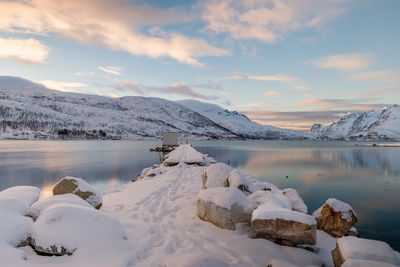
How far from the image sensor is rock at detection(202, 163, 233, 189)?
39.3 ft

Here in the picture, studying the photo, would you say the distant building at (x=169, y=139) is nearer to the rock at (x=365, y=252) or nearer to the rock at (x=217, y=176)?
the rock at (x=217, y=176)

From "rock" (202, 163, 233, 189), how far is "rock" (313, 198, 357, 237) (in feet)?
14.8

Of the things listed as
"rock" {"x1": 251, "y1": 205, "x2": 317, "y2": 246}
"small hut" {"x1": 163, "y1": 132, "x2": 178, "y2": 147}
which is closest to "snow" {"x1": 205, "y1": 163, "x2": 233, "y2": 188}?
"rock" {"x1": 251, "y1": 205, "x2": 317, "y2": 246}

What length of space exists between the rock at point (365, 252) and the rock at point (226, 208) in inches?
133

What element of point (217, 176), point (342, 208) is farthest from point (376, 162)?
point (217, 176)

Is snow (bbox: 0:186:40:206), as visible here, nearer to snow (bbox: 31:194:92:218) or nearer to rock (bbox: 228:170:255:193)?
snow (bbox: 31:194:92:218)

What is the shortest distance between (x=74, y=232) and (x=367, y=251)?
23.8 ft

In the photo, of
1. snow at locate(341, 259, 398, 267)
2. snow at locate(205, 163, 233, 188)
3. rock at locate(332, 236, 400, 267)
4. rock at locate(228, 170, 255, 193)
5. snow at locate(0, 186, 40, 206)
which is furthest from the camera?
snow at locate(205, 163, 233, 188)

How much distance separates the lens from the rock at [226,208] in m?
8.62

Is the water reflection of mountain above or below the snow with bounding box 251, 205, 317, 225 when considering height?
below

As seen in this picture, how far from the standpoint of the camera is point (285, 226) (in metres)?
7.50

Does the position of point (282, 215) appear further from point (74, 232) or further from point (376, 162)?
point (376, 162)

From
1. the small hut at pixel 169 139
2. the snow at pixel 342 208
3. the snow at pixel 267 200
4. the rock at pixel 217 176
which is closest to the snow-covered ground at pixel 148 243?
the snow at pixel 342 208

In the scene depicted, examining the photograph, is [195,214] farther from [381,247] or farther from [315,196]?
[315,196]
